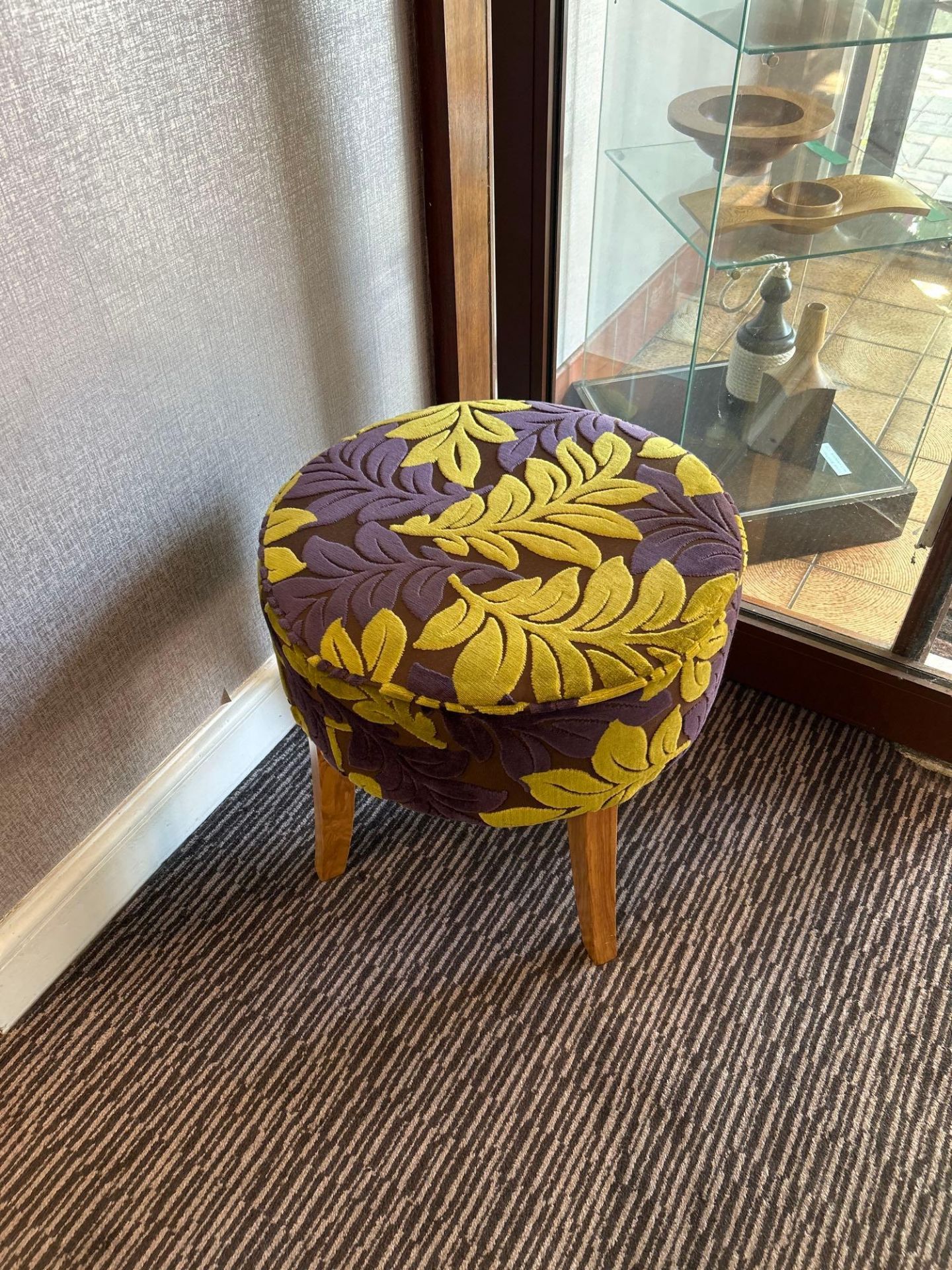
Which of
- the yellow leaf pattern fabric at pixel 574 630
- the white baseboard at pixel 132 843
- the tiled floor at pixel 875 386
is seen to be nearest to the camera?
the yellow leaf pattern fabric at pixel 574 630

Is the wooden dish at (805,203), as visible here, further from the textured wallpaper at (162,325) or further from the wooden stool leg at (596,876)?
the wooden stool leg at (596,876)

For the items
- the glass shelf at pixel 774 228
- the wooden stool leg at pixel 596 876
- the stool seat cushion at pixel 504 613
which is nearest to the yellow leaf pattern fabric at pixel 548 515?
the stool seat cushion at pixel 504 613

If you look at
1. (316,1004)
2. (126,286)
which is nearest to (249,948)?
(316,1004)

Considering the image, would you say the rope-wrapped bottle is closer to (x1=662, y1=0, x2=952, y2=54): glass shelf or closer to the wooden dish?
the wooden dish

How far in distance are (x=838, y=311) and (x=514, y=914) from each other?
797mm

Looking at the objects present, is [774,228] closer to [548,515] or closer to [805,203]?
[805,203]

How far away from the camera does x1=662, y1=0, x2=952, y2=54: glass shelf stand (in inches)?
37.3

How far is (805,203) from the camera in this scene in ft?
3.60

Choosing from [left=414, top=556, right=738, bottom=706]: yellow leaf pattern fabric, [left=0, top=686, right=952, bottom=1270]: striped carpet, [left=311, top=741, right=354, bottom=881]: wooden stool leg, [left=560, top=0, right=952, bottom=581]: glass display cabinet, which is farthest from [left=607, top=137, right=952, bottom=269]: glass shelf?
[left=311, top=741, right=354, bottom=881]: wooden stool leg

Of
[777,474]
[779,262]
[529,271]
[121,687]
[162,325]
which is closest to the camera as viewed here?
[162,325]

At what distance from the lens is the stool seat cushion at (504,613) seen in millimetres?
768

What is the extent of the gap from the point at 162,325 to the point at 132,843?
56cm

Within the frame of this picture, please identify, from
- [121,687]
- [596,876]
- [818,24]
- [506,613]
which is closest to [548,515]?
[506,613]

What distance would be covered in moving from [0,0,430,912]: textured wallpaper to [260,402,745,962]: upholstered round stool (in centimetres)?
17
